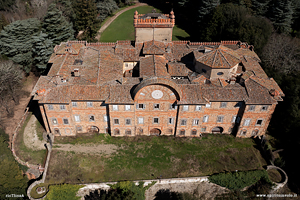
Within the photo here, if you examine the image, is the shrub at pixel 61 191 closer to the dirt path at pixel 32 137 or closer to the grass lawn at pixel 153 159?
the grass lawn at pixel 153 159

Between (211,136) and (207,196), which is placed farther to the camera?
(211,136)

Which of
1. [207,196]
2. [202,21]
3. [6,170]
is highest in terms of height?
[202,21]

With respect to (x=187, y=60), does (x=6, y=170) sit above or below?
below

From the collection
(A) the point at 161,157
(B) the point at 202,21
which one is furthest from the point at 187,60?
(B) the point at 202,21

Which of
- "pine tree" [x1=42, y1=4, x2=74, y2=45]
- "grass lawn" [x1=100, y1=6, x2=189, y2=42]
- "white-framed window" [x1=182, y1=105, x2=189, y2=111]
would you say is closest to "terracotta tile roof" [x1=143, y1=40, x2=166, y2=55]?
"white-framed window" [x1=182, y1=105, x2=189, y2=111]

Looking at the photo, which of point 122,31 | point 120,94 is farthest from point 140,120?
point 122,31

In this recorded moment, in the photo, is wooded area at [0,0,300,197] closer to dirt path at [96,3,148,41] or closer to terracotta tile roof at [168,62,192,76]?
dirt path at [96,3,148,41]

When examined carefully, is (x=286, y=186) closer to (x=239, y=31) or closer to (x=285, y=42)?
(x=285, y=42)

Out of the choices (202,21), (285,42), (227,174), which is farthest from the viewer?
(202,21)
